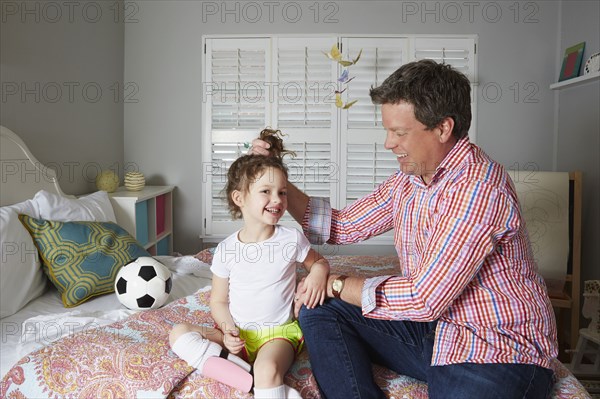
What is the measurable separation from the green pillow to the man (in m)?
0.95

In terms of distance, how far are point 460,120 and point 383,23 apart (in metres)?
2.59

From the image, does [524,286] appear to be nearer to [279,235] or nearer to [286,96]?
[279,235]

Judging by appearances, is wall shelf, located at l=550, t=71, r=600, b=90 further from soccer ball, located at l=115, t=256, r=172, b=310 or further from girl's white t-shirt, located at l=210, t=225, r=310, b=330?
soccer ball, located at l=115, t=256, r=172, b=310

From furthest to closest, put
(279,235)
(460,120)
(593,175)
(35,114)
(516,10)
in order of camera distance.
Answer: (516,10) < (593,175) < (35,114) < (279,235) < (460,120)

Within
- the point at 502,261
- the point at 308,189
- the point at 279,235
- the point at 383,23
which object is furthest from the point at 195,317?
the point at 383,23

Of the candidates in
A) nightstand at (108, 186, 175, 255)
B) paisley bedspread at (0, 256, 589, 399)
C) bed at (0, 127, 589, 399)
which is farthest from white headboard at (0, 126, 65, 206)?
paisley bedspread at (0, 256, 589, 399)

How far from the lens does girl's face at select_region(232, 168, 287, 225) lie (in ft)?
5.12

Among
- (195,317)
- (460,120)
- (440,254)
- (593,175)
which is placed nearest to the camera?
(440,254)

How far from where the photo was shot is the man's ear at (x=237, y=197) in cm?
161

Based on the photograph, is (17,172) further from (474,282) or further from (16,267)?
(474,282)

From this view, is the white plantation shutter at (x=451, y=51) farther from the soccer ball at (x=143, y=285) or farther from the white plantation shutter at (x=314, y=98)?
the soccer ball at (x=143, y=285)

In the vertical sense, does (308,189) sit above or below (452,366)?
above

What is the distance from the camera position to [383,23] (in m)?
3.87

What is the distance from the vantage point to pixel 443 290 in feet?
4.25
